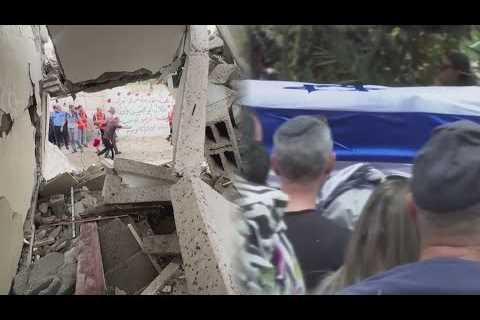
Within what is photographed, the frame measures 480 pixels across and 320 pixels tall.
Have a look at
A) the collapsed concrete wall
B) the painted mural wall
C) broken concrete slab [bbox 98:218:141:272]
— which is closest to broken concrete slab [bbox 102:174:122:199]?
broken concrete slab [bbox 98:218:141:272]

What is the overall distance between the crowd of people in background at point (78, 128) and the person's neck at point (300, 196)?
7371 mm

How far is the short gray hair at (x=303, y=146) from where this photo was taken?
232 cm

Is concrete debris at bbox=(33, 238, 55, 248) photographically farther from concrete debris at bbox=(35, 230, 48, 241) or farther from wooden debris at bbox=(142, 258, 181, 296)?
wooden debris at bbox=(142, 258, 181, 296)

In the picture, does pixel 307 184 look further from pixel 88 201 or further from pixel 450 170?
pixel 88 201

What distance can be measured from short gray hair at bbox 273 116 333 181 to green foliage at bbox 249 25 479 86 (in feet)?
0.74

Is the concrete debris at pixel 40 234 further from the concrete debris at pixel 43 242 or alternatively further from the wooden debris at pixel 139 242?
the wooden debris at pixel 139 242

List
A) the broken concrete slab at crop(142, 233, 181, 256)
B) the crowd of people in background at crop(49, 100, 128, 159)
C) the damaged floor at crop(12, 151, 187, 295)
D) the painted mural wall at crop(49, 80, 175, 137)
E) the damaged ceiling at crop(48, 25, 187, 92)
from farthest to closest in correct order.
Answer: the painted mural wall at crop(49, 80, 175, 137), the crowd of people in background at crop(49, 100, 128, 159), the damaged ceiling at crop(48, 25, 187, 92), the broken concrete slab at crop(142, 233, 181, 256), the damaged floor at crop(12, 151, 187, 295)

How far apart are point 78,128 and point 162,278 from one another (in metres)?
7.78

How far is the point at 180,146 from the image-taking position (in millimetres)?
4090

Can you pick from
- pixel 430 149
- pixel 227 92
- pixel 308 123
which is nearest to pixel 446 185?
pixel 430 149

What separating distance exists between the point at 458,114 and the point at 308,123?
703 millimetres

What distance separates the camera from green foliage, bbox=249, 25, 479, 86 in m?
2.34

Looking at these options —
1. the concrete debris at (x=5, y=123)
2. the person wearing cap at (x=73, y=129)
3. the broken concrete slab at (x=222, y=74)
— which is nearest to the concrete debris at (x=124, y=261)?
the concrete debris at (x=5, y=123)

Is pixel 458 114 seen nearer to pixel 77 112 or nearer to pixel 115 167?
pixel 115 167
